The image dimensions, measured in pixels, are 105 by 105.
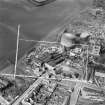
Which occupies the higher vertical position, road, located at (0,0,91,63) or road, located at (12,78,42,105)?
road, located at (0,0,91,63)

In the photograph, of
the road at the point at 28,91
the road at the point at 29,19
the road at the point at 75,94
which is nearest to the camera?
the road at the point at 28,91

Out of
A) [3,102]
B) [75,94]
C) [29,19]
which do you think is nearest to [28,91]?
[3,102]

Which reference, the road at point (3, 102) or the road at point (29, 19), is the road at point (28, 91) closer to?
the road at point (3, 102)

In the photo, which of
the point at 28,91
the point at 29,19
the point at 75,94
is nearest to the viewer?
the point at 28,91

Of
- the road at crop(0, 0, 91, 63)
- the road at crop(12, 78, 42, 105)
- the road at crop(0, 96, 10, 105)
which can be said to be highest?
the road at crop(0, 0, 91, 63)

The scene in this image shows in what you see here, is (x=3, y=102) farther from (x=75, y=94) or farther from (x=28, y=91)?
(x=75, y=94)

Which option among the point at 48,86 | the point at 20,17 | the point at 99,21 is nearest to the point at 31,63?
the point at 48,86

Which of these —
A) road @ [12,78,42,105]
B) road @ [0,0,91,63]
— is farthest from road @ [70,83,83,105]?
road @ [0,0,91,63]

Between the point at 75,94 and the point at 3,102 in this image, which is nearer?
the point at 3,102

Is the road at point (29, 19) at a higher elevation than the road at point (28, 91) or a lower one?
higher

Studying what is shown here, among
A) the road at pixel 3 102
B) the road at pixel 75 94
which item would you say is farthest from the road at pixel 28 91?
the road at pixel 75 94

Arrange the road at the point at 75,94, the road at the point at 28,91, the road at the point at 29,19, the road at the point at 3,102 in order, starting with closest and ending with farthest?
the road at the point at 3,102, the road at the point at 28,91, the road at the point at 75,94, the road at the point at 29,19

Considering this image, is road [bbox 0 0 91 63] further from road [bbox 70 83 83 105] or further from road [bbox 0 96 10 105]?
road [bbox 70 83 83 105]
